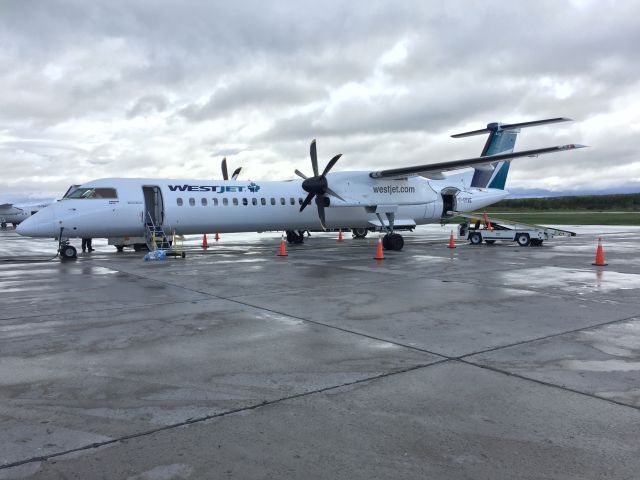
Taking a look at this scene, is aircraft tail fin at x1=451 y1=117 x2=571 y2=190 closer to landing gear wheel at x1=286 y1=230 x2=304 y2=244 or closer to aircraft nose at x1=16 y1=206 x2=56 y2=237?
landing gear wheel at x1=286 y1=230 x2=304 y2=244

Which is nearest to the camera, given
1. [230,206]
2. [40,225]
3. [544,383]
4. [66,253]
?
[544,383]

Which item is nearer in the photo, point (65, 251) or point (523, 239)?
point (65, 251)

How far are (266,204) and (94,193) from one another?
672cm

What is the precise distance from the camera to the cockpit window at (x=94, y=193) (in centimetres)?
1769

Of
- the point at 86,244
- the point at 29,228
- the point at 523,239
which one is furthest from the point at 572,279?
the point at 86,244

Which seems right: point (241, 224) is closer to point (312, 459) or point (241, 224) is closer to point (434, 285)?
point (434, 285)

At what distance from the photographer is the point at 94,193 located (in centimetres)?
1784

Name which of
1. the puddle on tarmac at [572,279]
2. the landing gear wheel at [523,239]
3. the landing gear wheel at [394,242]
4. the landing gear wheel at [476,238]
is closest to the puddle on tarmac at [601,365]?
the puddle on tarmac at [572,279]

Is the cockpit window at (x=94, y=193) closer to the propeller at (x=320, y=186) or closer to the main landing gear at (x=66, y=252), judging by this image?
the main landing gear at (x=66, y=252)

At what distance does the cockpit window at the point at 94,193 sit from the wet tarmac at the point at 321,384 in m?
8.46

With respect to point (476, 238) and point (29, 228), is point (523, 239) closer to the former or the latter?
point (476, 238)

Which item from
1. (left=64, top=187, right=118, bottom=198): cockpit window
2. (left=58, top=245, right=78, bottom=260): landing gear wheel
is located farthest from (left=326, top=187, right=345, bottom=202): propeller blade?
(left=58, top=245, right=78, bottom=260): landing gear wheel

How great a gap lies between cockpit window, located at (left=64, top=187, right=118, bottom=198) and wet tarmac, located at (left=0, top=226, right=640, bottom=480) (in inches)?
333

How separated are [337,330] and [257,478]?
3.75 m
